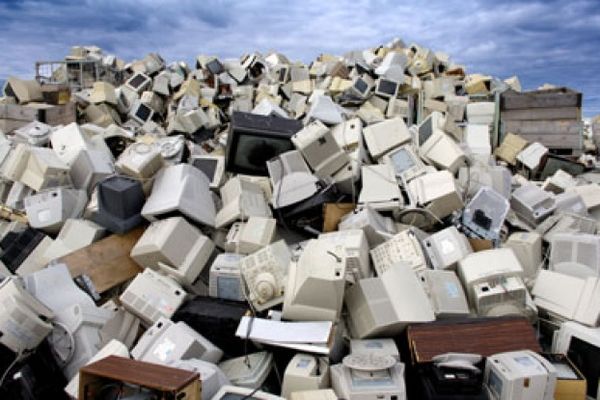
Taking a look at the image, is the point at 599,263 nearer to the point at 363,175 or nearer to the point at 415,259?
the point at 415,259

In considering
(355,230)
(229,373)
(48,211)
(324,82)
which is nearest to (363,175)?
(355,230)

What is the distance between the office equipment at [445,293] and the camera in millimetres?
3268

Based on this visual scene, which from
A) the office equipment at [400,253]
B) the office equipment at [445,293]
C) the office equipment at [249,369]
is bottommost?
the office equipment at [249,369]

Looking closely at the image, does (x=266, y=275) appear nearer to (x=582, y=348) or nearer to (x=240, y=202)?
(x=240, y=202)

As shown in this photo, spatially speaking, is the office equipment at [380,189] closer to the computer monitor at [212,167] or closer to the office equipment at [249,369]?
the computer monitor at [212,167]

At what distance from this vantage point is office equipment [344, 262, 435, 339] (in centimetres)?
309

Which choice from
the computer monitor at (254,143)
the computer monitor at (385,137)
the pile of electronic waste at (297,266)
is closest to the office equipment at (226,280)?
the pile of electronic waste at (297,266)

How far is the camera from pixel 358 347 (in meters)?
3.04

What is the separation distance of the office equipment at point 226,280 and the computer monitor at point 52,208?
149cm

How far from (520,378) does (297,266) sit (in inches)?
52.7

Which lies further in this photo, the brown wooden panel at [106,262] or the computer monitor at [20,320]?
the brown wooden panel at [106,262]

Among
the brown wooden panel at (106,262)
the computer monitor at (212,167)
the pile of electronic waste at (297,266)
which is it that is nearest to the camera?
the pile of electronic waste at (297,266)

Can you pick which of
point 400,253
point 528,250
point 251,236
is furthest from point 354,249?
point 528,250

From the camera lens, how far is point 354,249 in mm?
3541
